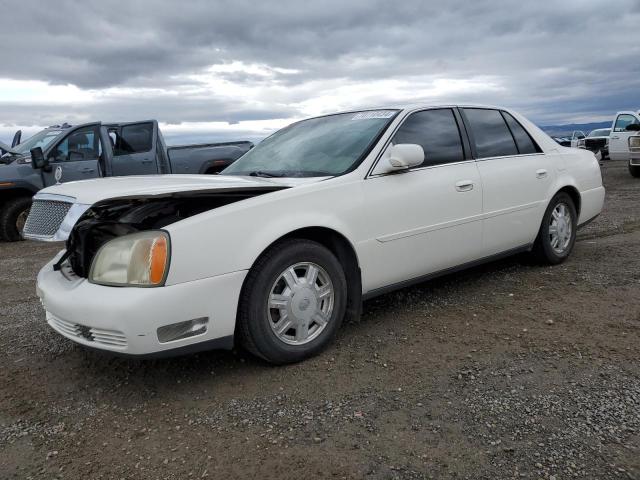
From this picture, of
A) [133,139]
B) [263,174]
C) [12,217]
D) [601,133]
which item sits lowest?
[12,217]

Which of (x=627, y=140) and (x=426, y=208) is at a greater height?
(x=627, y=140)

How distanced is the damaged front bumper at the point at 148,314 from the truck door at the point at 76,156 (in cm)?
673

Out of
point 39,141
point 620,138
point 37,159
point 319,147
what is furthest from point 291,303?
point 620,138

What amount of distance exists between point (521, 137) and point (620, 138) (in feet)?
38.5

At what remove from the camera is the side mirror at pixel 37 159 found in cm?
869

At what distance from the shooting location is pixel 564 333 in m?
3.48

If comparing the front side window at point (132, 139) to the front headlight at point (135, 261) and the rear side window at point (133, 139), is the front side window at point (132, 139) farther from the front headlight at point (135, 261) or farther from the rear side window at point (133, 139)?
the front headlight at point (135, 261)

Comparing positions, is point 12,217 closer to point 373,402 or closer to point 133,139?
point 133,139

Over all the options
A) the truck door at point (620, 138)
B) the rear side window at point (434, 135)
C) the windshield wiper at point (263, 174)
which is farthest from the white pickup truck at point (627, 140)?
the windshield wiper at point (263, 174)

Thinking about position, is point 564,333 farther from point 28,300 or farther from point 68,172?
point 68,172

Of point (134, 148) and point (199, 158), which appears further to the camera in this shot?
point (199, 158)

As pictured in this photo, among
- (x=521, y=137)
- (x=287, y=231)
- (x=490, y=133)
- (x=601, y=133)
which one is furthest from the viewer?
(x=601, y=133)

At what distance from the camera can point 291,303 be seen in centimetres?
A: 312

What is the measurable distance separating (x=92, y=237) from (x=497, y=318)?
2641mm
